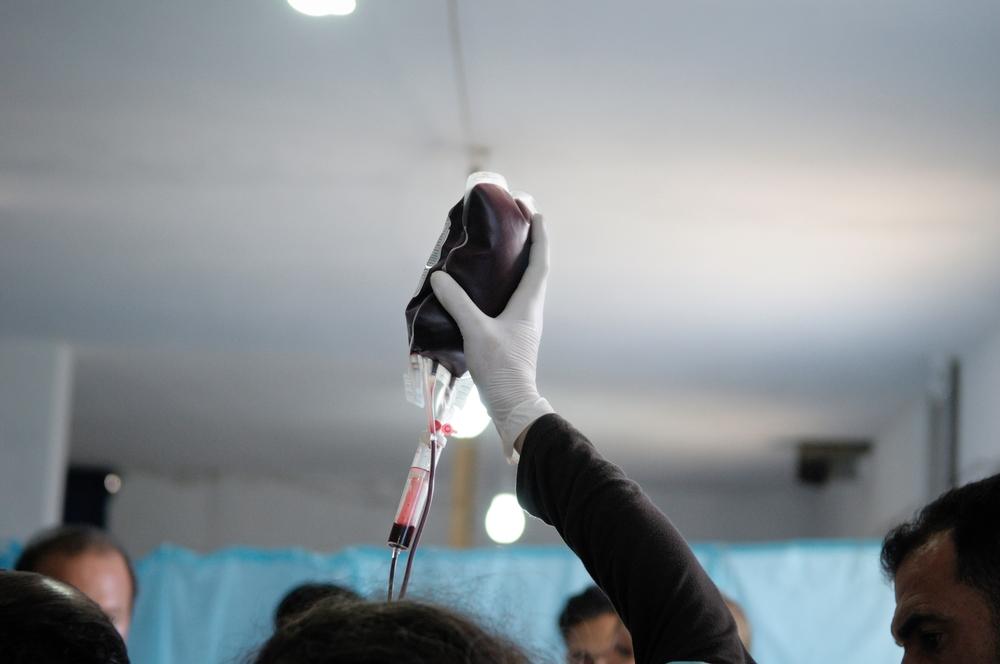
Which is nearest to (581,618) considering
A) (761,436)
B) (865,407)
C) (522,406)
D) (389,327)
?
(522,406)

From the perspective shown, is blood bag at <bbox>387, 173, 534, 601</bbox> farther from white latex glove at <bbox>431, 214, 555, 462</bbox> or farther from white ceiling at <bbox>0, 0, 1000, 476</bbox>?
white ceiling at <bbox>0, 0, 1000, 476</bbox>

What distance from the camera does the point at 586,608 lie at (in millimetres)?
2156

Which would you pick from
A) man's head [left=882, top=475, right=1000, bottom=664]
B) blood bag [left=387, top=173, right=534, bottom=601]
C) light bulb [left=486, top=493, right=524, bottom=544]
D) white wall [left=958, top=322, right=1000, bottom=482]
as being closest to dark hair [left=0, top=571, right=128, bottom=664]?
blood bag [left=387, top=173, right=534, bottom=601]

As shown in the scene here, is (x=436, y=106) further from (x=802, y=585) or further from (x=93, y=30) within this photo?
(x=802, y=585)

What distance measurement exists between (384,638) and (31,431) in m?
4.51

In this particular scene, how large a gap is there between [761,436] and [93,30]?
4.45 m

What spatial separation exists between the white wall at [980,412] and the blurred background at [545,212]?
2 centimetres

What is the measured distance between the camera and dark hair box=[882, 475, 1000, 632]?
2.98ft

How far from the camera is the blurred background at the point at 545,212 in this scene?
2.33 metres

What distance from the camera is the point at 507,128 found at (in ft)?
8.91

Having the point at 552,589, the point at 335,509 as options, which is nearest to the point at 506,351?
the point at 552,589

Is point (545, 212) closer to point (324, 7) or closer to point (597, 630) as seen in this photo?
point (324, 7)

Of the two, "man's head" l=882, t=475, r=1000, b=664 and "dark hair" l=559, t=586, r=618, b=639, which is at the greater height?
"man's head" l=882, t=475, r=1000, b=664

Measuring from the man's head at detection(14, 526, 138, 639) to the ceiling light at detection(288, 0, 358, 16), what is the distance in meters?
0.98
